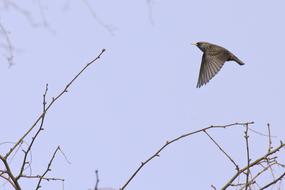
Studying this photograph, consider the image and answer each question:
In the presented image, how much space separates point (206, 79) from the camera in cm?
780

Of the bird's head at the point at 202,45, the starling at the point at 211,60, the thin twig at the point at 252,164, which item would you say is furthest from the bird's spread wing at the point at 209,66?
the thin twig at the point at 252,164

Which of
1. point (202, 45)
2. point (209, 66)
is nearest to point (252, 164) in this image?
point (209, 66)

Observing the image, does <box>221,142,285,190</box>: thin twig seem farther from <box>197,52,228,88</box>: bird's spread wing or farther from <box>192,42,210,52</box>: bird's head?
<box>192,42,210,52</box>: bird's head

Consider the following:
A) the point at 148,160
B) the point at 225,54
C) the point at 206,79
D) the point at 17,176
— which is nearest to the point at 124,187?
the point at 148,160

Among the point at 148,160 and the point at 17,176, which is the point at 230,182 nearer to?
the point at 148,160

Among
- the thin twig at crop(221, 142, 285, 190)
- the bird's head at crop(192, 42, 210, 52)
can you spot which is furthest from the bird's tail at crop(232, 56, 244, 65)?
the thin twig at crop(221, 142, 285, 190)

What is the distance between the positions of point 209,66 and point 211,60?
14 centimetres

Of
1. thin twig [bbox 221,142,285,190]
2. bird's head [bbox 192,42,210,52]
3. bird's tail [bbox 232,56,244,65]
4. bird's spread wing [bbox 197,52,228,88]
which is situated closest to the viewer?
thin twig [bbox 221,142,285,190]

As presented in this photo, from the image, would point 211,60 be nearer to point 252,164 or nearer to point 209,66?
point 209,66

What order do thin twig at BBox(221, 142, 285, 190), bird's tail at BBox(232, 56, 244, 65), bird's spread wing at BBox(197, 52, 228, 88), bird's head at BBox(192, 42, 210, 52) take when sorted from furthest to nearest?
bird's head at BBox(192, 42, 210, 52)
bird's tail at BBox(232, 56, 244, 65)
bird's spread wing at BBox(197, 52, 228, 88)
thin twig at BBox(221, 142, 285, 190)

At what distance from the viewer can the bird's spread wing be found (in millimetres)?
7812

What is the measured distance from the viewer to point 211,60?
8125mm

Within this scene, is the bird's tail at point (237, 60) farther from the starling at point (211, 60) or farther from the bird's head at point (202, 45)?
the bird's head at point (202, 45)

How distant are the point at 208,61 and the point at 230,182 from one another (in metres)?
5.73
